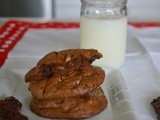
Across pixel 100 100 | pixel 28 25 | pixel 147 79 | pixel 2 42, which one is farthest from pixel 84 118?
pixel 28 25

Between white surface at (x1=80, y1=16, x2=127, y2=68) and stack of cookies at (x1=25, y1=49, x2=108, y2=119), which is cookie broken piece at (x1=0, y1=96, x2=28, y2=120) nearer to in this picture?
stack of cookies at (x1=25, y1=49, x2=108, y2=119)

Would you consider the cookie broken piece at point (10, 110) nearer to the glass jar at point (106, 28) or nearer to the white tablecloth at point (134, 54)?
the white tablecloth at point (134, 54)

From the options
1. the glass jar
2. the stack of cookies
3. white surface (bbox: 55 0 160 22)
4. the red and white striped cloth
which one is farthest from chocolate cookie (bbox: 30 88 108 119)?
white surface (bbox: 55 0 160 22)

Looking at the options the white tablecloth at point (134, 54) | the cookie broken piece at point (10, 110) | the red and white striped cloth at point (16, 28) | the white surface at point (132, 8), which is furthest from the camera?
the white surface at point (132, 8)

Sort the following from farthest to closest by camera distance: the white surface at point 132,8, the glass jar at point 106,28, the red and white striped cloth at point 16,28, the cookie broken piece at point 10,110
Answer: the white surface at point 132,8
the red and white striped cloth at point 16,28
the glass jar at point 106,28
the cookie broken piece at point 10,110

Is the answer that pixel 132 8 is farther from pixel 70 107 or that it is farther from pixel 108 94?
pixel 70 107

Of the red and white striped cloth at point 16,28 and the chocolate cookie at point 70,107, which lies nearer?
the chocolate cookie at point 70,107

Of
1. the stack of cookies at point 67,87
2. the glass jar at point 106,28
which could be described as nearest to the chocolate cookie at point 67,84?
the stack of cookies at point 67,87

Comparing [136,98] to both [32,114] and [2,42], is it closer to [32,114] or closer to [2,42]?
[32,114]
